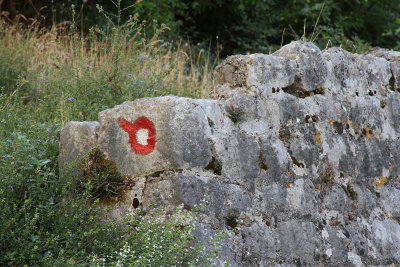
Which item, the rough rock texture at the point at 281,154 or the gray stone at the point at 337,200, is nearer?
the rough rock texture at the point at 281,154

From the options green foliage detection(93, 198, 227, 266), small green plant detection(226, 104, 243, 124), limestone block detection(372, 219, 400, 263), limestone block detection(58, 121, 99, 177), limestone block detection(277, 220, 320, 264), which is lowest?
limestone block detection(372, 219, 400, 263)

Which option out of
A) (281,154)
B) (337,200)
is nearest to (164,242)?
(281,154)

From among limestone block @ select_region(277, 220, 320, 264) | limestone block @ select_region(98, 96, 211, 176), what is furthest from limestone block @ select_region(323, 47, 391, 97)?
limestone block @ select_region(98, 96, 211, 176)

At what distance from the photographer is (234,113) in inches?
131

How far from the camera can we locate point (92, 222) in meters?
2.89

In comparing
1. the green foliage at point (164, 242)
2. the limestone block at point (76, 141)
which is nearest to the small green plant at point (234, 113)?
the green foliage at point (164, 242)

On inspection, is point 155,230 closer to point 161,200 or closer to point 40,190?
point 161,200

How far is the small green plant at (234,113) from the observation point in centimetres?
331

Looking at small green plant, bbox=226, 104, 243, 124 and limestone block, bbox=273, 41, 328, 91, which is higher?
limestone block, bbox=273, 41, 328, 91

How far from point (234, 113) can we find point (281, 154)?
1.54 feet

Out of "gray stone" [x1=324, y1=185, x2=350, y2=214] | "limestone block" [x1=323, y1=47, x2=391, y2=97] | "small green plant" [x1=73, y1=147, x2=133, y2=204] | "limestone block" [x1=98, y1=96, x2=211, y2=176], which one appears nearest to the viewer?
"limestone block" [x1=98, y1=96, x2=211, y2=176]

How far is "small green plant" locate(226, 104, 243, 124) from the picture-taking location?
10.9ft

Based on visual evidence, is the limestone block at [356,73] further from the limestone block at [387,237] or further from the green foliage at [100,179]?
the green foliage at [100,179]

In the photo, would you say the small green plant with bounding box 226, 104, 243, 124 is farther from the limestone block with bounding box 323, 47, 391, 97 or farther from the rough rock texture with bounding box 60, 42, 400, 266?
the limestone block with bounding box 323, 47, 391, 97
